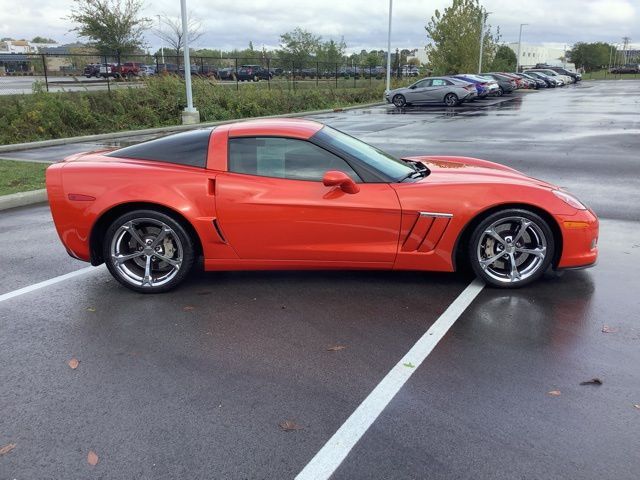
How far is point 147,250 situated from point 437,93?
28.7m

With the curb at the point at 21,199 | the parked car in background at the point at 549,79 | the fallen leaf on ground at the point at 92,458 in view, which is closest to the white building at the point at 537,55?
the parked car in background at the point at 549,79

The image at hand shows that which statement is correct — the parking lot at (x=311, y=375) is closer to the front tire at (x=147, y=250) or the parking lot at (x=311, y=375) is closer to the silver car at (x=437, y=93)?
the front tire at (x=147, y=250)

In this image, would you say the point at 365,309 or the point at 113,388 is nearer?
the point at 113,388

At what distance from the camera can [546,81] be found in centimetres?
5378

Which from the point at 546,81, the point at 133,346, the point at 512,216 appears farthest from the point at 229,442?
the point at 546,81

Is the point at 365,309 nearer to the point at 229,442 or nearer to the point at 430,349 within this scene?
the point at 430,349

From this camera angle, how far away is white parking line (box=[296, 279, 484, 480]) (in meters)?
2.69

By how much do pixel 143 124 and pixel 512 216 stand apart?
17.7 metres

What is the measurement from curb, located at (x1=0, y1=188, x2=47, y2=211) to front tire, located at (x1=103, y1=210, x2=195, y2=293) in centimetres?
427

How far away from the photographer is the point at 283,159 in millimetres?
4844

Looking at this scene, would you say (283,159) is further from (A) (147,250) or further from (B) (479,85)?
(B) (479,85)

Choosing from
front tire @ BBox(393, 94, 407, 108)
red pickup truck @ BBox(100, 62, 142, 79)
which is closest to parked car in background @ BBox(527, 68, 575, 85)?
front tire @ BBox(393, 94, 407, 108)

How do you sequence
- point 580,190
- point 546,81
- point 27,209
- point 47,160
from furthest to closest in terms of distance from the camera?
point 546,81
point 47,160
point 580,190
point 27,209

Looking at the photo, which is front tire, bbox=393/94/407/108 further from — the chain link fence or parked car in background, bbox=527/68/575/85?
parked car in background, bbox=527/68/575/85
